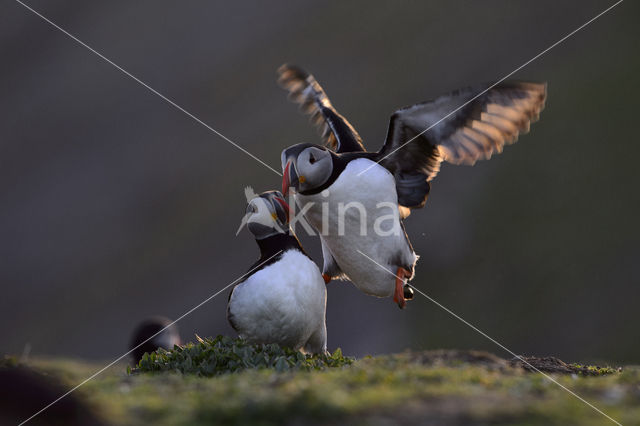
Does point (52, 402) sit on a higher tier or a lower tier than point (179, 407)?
higher

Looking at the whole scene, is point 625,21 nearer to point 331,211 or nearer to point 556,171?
point 556,171

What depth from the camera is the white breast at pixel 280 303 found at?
243 inches

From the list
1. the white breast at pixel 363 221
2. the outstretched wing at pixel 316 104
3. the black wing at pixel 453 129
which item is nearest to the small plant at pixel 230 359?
the white breast at pixel 363 221

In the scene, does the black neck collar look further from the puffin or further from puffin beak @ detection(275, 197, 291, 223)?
the puffin

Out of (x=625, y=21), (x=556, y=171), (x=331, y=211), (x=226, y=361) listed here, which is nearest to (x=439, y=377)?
(x=226, y=361)

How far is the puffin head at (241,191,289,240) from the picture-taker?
21.7 feet

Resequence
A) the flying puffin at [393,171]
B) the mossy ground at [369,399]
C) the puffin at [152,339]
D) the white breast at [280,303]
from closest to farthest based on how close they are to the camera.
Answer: the mossy ground at [369,399], the white breast at [280,303], the flying puffin at [393,171], the puffin at [152,339]

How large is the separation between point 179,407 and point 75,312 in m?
22.1

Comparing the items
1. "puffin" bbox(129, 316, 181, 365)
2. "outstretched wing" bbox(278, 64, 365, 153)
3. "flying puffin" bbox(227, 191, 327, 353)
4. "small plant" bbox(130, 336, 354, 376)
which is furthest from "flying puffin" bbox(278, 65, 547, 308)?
"puffin" bbox(129, 316, 181, 365)

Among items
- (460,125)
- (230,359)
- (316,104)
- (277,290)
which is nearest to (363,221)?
(277,290)

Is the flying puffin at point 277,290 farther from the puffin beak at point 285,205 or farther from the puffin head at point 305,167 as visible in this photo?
the puffin head at point 305,167

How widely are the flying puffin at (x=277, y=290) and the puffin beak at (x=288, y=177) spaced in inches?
4.4

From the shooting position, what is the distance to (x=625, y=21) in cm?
2786

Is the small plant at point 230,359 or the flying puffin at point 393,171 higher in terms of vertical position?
the flying puffin at point 393,171
